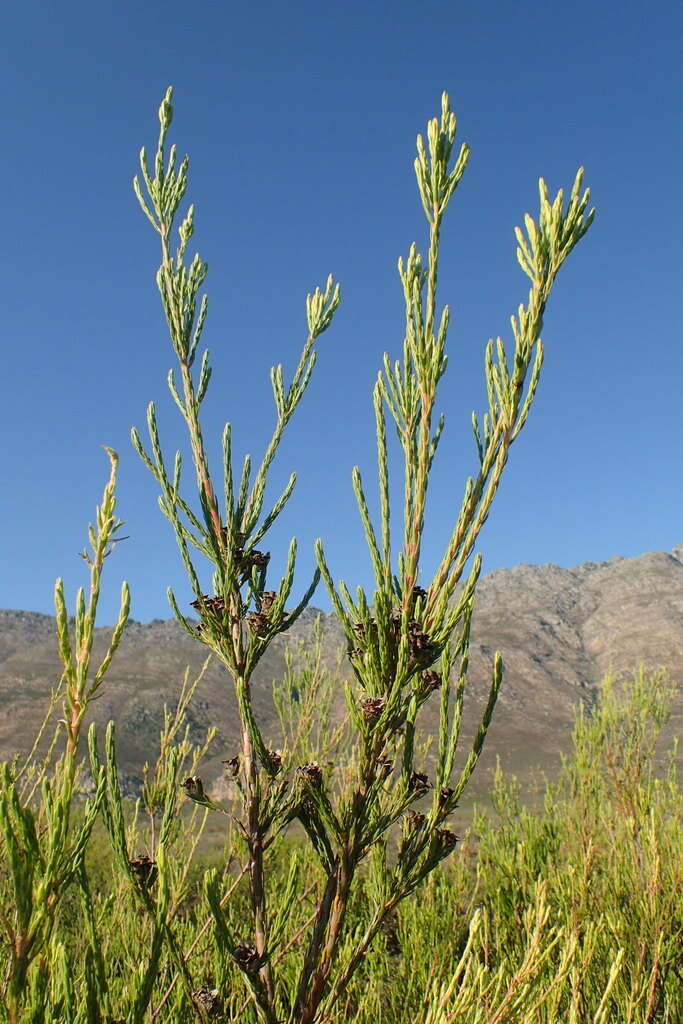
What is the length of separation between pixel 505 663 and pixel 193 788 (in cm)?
9685

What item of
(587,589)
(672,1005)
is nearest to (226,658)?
(672,1005)

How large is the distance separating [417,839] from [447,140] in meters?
1.86

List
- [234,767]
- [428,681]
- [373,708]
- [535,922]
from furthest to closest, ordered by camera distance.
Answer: [535,922] < [234,767] < [428,681] < [373,708]

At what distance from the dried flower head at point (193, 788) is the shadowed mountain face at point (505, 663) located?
4563 centimetres

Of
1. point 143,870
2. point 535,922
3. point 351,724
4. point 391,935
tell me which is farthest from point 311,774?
point 391,935

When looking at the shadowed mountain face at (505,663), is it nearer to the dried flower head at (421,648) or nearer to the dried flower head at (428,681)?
the dried flower head at (428,681)

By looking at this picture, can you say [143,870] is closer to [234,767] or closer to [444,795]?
[234,767]

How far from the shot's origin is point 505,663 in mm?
93500

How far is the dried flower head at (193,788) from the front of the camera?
6.30 ft

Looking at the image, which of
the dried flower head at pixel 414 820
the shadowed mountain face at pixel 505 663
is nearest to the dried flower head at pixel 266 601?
the dried flower head at pixel 414 820

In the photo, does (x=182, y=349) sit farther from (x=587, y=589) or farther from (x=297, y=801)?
(x=587, y=589)

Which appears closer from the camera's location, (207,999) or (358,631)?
(358,631)

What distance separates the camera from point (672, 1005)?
14.7 ft

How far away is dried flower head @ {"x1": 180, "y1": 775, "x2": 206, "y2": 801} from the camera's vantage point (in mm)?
1921
